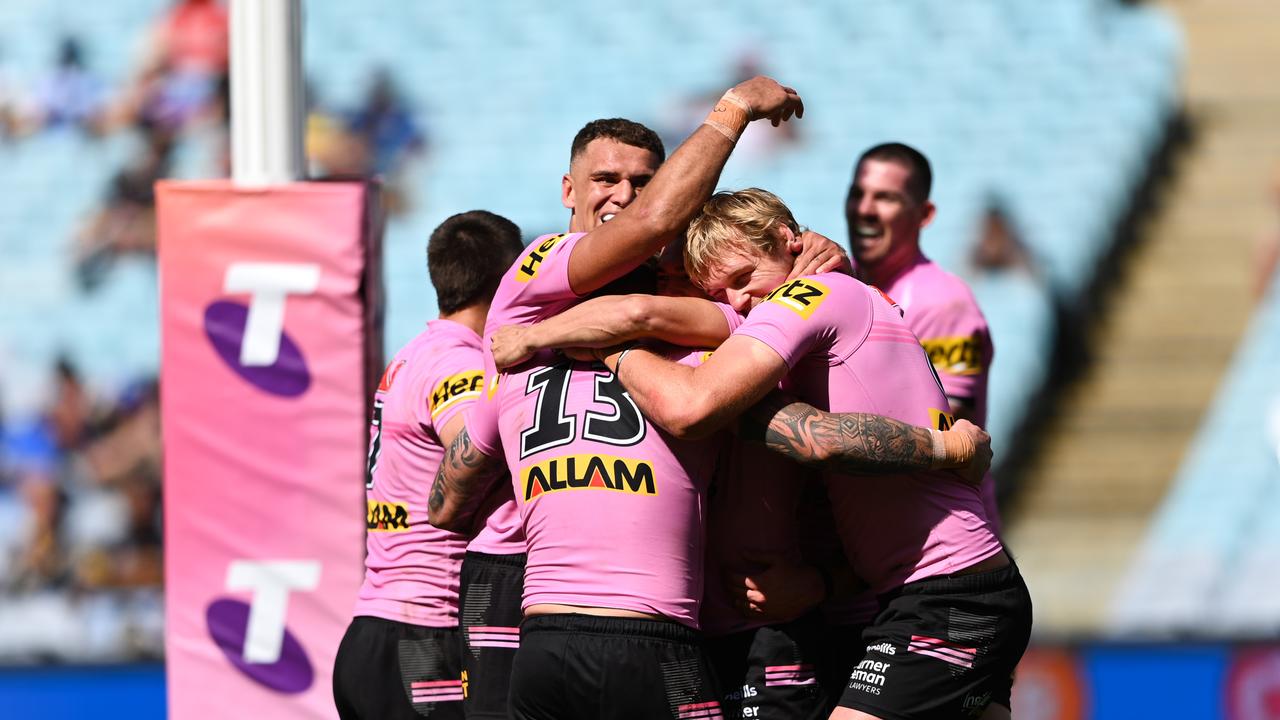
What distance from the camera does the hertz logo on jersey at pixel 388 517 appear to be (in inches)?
155

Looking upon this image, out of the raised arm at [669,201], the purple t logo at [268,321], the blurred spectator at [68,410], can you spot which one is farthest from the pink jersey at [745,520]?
the blurred spectator at [68,410]

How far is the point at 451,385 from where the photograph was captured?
378cm

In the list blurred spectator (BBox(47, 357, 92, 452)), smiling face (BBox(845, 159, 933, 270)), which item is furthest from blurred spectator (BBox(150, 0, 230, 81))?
smiling face (BBox(845, 159, 933, 270))

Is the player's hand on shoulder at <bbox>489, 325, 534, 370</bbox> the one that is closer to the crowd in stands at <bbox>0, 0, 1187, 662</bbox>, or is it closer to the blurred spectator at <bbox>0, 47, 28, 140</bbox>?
the crowd in stands at <bbox>0, 0, 1187, 662</bbox>

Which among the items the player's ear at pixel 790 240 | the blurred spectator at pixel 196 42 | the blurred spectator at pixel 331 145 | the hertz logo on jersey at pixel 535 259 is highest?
the blurred spectator at pixel 196 42

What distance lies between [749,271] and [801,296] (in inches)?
7.7

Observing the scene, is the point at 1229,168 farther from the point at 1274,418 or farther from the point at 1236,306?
the point at 1274,418

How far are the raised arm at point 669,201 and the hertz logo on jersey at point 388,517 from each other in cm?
100

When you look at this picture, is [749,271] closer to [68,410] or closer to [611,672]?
[611,672]

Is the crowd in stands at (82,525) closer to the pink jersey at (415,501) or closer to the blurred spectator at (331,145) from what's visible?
the blurred spectator at (331,145)

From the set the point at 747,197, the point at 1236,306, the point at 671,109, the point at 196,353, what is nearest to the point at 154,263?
the point at 671,109

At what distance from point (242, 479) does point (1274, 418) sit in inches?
118

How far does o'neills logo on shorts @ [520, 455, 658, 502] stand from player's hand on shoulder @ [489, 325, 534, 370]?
27 centimetres

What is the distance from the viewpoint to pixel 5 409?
10930 millimetres
